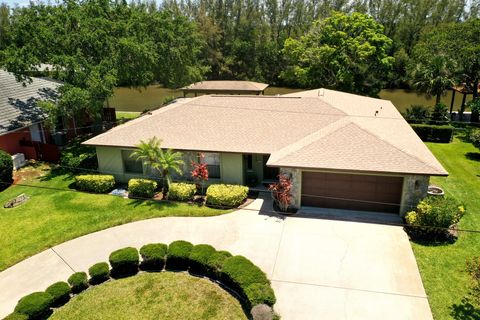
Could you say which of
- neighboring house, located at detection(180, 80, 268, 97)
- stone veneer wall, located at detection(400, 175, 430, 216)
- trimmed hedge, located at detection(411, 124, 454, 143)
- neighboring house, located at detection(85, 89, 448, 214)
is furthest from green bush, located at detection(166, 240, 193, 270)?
neighboring house, located at detection(180, 80, 268, 97)

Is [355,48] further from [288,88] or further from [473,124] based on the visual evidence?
[288,88]

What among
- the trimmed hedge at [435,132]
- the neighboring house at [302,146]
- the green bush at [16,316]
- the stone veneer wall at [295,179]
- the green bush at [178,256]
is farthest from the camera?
the trimmed hedge at [435,132]

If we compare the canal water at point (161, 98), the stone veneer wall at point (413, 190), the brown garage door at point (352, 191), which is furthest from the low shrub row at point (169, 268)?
the canal water at point (161, 98)

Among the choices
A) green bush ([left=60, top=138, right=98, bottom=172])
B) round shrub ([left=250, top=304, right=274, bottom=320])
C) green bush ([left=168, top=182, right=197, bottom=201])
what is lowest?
round shrub ([left=250, top=304, right=274, bottom=320])

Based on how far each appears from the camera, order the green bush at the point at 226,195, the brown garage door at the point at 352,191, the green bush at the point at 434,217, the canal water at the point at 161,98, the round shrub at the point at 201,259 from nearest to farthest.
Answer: the round shrub at the point at 201,259, the green bush at the point at 434,217, the brown garage door at the point at 352,191, the green bush at the point at 226,195, the canal water at the point at 161,98

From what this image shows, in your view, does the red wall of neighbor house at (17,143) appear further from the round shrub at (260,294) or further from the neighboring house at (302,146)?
the round shrub at (260,294)

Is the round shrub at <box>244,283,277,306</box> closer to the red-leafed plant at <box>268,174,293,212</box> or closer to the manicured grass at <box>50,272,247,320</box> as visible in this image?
the manicured grass at <box>50,272,247,320</box>
